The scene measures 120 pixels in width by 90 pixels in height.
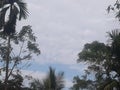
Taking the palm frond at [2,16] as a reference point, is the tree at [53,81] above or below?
below

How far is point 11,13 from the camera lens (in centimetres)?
3584

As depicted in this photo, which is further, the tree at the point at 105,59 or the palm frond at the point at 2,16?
the palm frond at the point at 2,16

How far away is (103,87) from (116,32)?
12.7 feet

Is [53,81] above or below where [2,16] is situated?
below

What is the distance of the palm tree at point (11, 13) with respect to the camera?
3528cm

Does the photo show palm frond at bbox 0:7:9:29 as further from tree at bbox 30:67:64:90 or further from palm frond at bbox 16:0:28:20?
tree at bbox 30:67:64:90

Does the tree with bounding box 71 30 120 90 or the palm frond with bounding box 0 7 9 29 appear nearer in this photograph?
the tree with bounding box 71 30 120 90

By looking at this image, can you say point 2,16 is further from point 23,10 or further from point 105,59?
point 105,59

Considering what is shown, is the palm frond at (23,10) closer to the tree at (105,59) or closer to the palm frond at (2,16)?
the palm frond at (2,16)

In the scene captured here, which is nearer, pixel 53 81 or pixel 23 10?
pixel 53 81

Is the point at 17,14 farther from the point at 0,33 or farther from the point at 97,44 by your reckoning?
the point at 97,44

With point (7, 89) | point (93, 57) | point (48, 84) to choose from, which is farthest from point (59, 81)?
point (93, 57)

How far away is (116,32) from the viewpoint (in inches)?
1177

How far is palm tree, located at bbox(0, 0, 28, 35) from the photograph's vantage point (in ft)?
116
